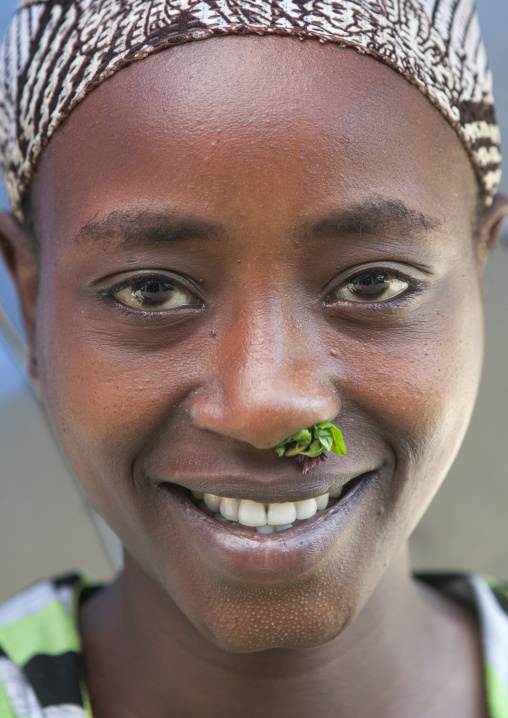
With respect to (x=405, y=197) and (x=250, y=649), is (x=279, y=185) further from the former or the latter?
(x=250, y=649)

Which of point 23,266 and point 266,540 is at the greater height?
point 23,266

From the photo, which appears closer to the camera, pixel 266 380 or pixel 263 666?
pixel 266 380

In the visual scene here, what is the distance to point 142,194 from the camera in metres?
1.42

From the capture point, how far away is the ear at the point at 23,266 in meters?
1.82

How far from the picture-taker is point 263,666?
169 cm

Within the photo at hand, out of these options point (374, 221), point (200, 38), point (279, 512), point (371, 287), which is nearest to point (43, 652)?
point (279, 512)

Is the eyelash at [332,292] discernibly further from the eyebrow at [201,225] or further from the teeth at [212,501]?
the teeth at [212,501]

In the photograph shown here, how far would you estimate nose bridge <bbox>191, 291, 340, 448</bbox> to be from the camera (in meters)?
1.34

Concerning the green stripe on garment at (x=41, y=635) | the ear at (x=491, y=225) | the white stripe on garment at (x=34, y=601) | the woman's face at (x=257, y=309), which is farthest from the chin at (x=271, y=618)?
the ear at (x=491, y=225)

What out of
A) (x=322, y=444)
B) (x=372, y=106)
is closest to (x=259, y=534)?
(x=322, y=444)

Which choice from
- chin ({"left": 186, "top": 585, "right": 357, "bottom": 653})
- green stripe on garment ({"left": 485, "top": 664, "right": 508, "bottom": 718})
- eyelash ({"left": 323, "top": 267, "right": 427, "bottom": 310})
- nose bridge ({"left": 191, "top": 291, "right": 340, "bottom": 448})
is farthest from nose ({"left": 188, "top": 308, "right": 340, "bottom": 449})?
green stripe on garment ({"left": 485, "top": 664, "right": 508, "bottom": 718})

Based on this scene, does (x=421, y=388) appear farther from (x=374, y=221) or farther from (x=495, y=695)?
(x=495, y=695)

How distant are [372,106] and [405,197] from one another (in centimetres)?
17

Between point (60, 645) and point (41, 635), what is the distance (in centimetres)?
6
